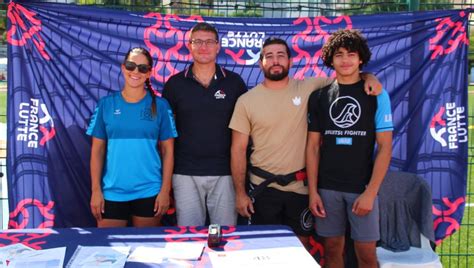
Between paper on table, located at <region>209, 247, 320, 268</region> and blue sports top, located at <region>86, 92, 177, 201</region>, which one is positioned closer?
paper on table, located at <region>209, 247, 320, 268</region>

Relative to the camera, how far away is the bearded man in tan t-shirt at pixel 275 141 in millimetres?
3422

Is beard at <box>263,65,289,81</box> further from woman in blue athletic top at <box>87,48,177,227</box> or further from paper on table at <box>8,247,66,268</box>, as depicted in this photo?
paper on table at <box>8,247,66,268</box>

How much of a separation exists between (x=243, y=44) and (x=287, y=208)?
4.24 ft

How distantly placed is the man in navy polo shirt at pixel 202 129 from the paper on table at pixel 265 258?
106cm

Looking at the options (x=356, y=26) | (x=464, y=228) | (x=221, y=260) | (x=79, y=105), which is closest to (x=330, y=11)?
(x=356, y=26)

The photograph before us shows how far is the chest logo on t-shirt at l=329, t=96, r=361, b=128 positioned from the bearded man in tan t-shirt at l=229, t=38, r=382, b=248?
23cm

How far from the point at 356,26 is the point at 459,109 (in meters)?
0.98

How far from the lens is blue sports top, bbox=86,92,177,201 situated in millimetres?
3355

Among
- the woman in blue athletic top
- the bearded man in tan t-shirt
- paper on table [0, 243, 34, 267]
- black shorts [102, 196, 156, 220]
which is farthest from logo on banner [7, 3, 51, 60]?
paper on table [0, 243, 34, 267]

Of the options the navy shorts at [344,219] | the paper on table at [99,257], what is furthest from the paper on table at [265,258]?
the navy shorts at [344,219]

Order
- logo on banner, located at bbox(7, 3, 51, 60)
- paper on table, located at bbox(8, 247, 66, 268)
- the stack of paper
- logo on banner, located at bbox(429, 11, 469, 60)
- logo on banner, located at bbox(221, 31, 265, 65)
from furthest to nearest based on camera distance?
logo on banner, located at bbox(221, 31, 265, 65)
logo on banner, located at bbox(429, 11, 469, 60)
logo on banner, located at bbox(7, 3, 51, 60)
the stack of paper
paper on table, located at bbox(8, 247, 66, 268)

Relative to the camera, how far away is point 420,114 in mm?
4012

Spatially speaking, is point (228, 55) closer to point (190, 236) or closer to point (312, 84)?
point (312, 84)

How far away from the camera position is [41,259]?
93.8 inches
